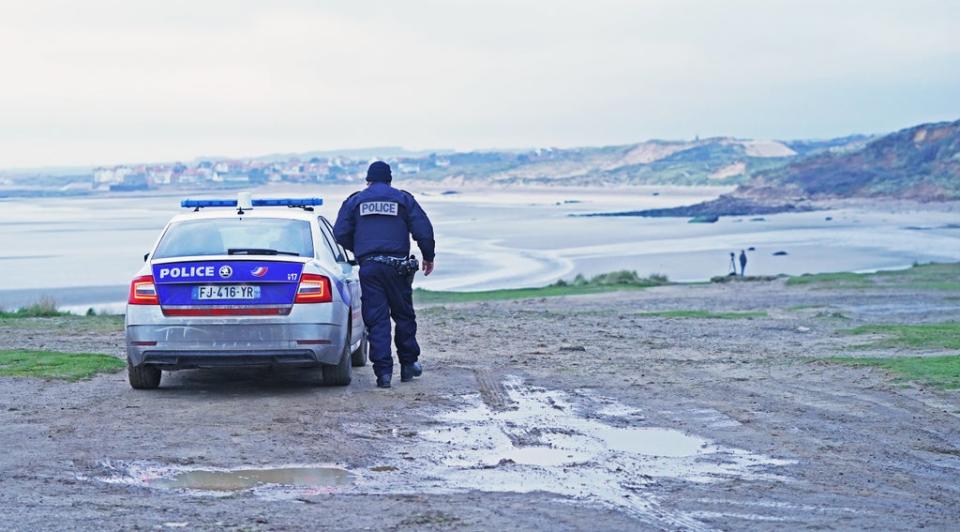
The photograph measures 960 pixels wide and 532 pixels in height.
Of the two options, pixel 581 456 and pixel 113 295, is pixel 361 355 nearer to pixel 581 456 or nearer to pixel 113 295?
pixel 581 456

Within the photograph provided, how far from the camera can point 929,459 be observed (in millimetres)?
8859

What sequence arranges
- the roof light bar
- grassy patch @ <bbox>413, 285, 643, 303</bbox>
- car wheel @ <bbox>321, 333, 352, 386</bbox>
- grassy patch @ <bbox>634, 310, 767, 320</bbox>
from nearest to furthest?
1. car wheel @ <bbox>321, 333, 352, 386</bbox>
2. the roof light bar
3. grassy patch @ <bbox>634, 310, 767, 320</bbox>
4. grassy patch @ <bbox>413, 285, 643, 303</bbox>

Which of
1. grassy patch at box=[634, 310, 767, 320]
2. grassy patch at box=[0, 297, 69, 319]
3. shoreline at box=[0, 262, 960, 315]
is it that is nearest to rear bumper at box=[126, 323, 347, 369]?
grassy patch at box=[634, 310, 767, 320]

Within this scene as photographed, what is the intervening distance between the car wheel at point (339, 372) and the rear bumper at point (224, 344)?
0.61m

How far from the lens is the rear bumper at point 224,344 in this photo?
Answer: 37.1ft

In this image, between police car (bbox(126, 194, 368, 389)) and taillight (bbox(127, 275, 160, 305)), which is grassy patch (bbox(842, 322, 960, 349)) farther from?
taillight (bbox(127, 275, 160, 305))

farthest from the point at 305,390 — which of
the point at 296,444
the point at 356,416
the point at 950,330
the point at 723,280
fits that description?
the point at 723,280

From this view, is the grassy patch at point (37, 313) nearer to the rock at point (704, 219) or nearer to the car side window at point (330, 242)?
the car side window at point (330, 242)

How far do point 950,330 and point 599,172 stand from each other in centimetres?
18210

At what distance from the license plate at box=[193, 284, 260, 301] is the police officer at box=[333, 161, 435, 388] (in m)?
1.28

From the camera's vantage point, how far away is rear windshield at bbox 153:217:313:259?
11812mm

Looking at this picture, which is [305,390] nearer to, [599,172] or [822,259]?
[822,259]

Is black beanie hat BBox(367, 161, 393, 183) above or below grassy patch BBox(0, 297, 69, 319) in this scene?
above

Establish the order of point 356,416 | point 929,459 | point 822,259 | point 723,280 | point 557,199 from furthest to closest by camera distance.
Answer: point 557,199 < point 822,259 < point 723,280 < point 356,416 < point 929,459
